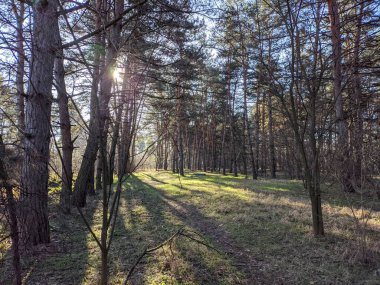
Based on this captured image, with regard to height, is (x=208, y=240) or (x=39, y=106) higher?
(x=39, y=106)

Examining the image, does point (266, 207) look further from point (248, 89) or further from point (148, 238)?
point (248, 89)

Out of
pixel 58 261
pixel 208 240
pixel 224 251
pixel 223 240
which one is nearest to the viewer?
pixel 58 261

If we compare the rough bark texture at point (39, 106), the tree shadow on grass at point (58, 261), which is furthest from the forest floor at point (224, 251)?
the rough bark texture at point (39, 106)

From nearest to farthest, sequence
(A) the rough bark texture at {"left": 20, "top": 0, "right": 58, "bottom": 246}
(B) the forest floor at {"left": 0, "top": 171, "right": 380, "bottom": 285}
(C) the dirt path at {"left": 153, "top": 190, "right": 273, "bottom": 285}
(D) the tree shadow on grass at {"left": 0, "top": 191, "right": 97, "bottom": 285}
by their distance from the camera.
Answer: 1. (D) the tree shadow on grass at {"left": 0, "top": 191, "right": 97, "bottom": 285}
2. (B) the forest floor at {"left": 0, "top": 171, "right": 380, "bottom": 285}
3. (C) the dirt path at {"left": 153, "top": 190, "right": 273, "bottom": 285}
4. (A) the rough bark texture at {"left": 20, "top": 0, "right": 58, "bottom": 246}

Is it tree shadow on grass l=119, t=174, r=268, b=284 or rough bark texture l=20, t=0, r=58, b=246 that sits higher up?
rough bark texture l=20, t=0, r=58, b=246

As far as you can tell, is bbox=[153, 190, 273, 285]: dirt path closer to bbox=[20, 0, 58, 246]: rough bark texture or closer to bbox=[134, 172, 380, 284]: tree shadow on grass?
bbox=[134, 172, 380, 284]: tree shadow on grass

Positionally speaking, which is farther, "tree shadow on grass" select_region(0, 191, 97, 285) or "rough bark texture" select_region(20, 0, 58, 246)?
"rough bark texture" select_region(20, 0, 58, 246)

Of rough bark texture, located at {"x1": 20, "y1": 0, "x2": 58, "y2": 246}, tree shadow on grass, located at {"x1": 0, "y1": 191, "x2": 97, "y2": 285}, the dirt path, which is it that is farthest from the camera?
rough bark texture, located at {"x1": 20, "y1": 0, "x2": 58, "y2": 246}

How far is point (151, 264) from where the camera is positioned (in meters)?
3.81

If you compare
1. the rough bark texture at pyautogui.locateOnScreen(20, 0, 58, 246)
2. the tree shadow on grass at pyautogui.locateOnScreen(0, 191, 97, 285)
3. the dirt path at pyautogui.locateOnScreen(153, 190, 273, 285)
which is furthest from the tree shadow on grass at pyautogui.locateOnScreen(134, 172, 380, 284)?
the rough bark texture at pyautogui.locateOnScreen(20, 0, 58, 246)

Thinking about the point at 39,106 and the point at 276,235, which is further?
the point at 276,235

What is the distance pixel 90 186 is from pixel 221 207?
5.78 m

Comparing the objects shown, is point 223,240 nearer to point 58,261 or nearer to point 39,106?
point 58,261

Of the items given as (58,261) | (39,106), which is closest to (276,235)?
(58,261)
